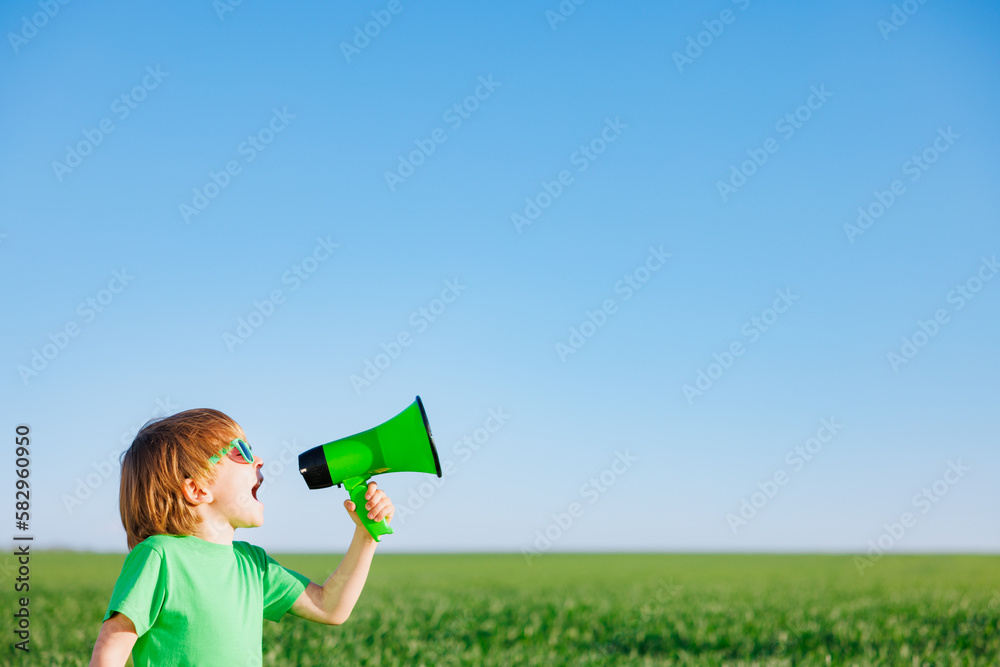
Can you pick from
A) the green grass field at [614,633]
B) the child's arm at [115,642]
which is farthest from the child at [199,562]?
the green grass field at [614,633]

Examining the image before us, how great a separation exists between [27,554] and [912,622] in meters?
8.04

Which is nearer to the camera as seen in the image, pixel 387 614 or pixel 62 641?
pixel 62 641

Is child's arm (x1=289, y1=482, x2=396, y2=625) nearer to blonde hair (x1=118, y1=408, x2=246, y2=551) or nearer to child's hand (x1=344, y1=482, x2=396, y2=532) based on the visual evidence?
child's hand (x1=344, y1=482, x2=396, y2=532)

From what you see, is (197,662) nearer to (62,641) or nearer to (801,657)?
(801,657)

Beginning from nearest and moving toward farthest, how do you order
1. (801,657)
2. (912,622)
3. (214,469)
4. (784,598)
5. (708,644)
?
(214,469) < (801,657) < (708,644) < (912,622) < (784,598)

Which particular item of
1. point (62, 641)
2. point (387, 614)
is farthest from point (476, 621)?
point (62, 641)

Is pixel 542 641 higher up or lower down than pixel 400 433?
lower down

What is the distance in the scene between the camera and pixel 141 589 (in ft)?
8.09

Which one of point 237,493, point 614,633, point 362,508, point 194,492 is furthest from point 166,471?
point 614,633

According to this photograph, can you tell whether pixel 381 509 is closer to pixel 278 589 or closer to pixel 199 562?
pixel 278 589

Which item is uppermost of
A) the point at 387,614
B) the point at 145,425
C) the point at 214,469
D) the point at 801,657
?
the point at 145,425

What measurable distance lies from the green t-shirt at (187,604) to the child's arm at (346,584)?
223mm

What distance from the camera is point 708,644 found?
791 centimetres

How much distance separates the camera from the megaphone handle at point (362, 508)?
281 cm
